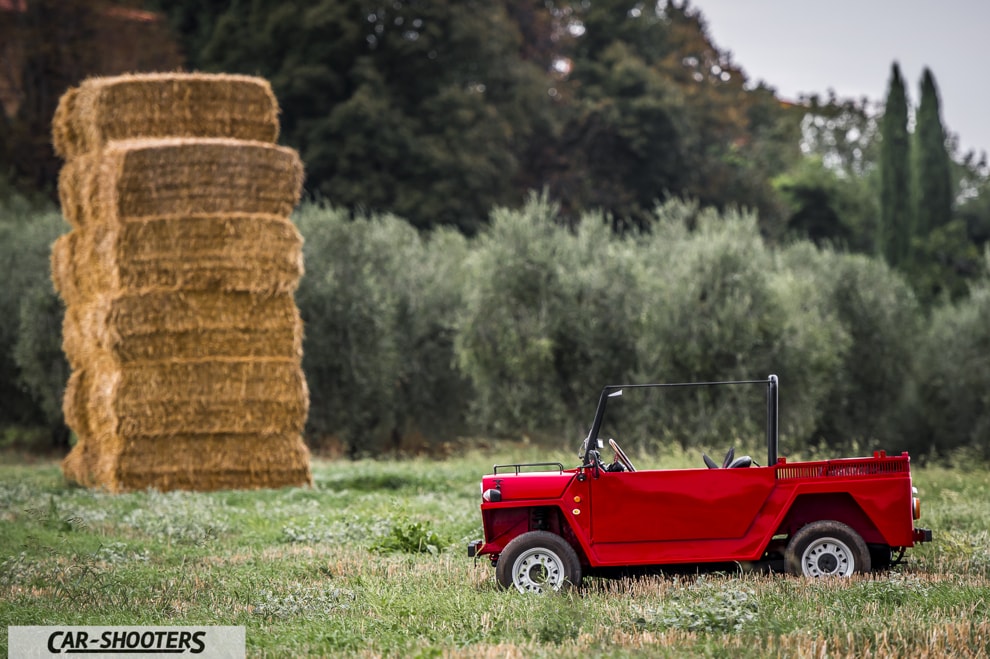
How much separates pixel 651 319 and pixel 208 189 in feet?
39.3

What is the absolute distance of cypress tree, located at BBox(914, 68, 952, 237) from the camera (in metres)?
43.7

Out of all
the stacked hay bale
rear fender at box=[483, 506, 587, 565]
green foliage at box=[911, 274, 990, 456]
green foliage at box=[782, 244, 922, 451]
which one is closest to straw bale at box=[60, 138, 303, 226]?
the stacked hay bale

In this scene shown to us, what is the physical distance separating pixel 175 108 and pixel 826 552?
12.8 m

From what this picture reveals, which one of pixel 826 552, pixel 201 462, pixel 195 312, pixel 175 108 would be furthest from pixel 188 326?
pixel 826 552

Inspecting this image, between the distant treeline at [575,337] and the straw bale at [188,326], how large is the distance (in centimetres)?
1000

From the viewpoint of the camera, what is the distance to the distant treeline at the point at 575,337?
26312 mm

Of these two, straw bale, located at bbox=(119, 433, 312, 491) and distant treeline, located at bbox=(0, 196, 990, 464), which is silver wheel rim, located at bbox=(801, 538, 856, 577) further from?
distant treeline, located at bbox=(0, 196, 990, 464)

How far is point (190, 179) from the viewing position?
17.4 meters

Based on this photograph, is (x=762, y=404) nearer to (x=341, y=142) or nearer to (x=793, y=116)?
(x=341, y=142)

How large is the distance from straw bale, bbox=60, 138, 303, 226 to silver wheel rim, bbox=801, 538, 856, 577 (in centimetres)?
1088

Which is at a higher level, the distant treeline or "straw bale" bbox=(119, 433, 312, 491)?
the distant treeline

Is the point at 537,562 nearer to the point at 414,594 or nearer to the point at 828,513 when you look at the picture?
the point at 414,594

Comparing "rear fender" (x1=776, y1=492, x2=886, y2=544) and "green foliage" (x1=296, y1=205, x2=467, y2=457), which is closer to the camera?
"rear fender" (x1=776, y1=492, x2=886, y2=544)

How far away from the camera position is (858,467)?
931 cm
